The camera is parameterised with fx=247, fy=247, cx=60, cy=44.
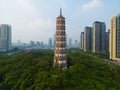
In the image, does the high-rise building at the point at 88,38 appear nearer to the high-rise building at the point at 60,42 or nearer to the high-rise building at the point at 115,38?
the high-rise building at the point at 115,38

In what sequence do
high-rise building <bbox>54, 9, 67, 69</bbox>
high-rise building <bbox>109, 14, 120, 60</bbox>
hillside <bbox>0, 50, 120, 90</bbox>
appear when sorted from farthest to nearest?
high-rise building <bbox>109, 14, 120, 60</bbox>, high-rise building <bbox>54, 9, 67, 69</bbox>, hillside <bbox>0, 50, 120, 90</bbox>

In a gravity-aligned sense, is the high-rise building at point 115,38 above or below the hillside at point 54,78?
above

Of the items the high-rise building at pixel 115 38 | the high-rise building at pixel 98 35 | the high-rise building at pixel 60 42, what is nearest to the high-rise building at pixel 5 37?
the high-rise building at pixel 98 35

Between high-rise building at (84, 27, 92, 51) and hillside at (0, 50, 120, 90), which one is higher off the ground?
high-rise building at (84, 27, 92, 51)

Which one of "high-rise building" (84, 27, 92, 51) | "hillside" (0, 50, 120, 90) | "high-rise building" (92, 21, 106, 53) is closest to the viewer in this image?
"hillside" (0, 50, 120, 90)

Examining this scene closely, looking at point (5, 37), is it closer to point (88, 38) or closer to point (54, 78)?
point (88, 38)

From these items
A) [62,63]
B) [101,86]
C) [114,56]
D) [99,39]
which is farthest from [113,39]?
[101,86]

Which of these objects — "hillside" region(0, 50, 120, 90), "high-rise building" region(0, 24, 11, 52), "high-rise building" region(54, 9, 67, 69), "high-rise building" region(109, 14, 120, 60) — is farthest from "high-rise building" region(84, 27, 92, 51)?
"high-rise building" region(54, 9, 67, 69)

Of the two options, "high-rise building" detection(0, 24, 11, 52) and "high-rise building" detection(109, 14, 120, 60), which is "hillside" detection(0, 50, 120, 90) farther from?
"high-rise building" detection(0, 24, 11, 52)

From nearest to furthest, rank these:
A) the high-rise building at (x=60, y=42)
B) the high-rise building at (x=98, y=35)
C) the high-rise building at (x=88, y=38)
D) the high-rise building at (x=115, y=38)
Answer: the high-rise building at (x=60, y=42) < the high-rise building at (x=115, y=38) < the high-rise building at (x=98, y=35) < the high-rise building at (x=88, y=38)

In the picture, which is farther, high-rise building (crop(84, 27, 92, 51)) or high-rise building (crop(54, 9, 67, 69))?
high-rise building (crop(84, 27, 92, 51))

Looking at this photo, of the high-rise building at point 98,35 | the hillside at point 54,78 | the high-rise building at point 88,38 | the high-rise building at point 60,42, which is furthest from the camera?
the high-rise building at point 88,38

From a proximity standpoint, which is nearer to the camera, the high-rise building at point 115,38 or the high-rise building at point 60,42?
the high-rise building at point 60,42
